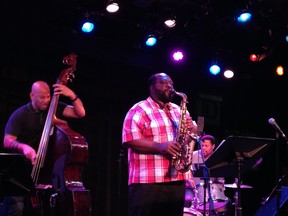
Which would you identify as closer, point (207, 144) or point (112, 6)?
point (112, 6)

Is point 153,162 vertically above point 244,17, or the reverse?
point 244,17

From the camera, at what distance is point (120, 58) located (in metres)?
9.02

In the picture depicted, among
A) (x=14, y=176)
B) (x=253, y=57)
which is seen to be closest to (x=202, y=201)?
(x=253, y=57)

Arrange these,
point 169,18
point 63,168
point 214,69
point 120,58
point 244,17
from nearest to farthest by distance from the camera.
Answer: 1. point 63,168
2. point 169,18
3. point 244,17
4. point 120,58
5. point 214,69

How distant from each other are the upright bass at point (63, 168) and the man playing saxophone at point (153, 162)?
22.7 inches

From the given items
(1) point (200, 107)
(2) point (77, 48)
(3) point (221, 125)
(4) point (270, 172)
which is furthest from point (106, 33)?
(4) point (270, 172)

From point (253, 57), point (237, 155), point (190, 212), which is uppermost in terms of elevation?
point (253, 57)

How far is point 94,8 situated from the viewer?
A: 7.88 metres

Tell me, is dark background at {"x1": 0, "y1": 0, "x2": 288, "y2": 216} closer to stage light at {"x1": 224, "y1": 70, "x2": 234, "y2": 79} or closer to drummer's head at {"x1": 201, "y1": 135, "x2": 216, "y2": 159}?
stage light at {"x1": 224, "y1": 70, "x2": 234, "y2": 79}

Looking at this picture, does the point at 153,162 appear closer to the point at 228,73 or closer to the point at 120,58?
the point at 120,58

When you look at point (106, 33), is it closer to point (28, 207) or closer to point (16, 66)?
point (16, 66)

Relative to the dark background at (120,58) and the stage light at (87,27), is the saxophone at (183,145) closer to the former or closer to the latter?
the dark background at (120,58)

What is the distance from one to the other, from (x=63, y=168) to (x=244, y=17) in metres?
5.04

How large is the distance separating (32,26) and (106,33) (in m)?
1.40
